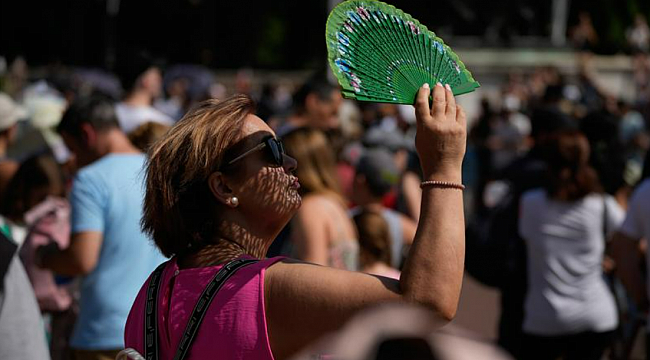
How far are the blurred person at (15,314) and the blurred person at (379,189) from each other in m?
3.04

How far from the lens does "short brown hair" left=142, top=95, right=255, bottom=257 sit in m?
2.44

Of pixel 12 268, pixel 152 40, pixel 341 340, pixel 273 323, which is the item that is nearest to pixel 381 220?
pixel 12 268

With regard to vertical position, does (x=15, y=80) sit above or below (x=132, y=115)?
below

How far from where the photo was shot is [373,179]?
5.85m

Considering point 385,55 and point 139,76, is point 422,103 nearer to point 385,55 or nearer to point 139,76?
point 385,55

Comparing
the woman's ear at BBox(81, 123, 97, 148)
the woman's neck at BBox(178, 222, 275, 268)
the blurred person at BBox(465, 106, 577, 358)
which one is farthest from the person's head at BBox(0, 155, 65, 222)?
the woman's neck at BBox(178, 222, 275, 268)

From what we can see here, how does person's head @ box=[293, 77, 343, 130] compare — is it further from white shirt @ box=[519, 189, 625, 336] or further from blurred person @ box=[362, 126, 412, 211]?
white shirt @ box=[519, 189, 625, 336]

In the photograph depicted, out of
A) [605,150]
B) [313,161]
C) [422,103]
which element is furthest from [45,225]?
[605,150]

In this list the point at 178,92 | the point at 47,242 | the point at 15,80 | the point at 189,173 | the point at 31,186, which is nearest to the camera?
the point at 189,173

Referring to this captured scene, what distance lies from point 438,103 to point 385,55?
0.66 ft

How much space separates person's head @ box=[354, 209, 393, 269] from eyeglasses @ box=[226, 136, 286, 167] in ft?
9.45

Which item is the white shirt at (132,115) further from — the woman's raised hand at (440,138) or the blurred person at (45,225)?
the woman's raised hand at (440,138)

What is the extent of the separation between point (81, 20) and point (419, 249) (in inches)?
1608

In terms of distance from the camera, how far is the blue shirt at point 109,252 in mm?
4520
